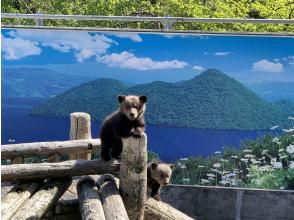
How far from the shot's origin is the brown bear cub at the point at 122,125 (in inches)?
281

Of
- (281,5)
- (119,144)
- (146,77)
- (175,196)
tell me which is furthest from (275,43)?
(281,5)

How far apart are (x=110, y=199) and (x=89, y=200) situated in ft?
0.73

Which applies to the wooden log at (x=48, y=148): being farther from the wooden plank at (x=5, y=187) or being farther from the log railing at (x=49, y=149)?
the wooden plank at (x=5, y=187)

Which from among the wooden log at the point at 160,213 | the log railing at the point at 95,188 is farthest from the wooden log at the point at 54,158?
the wooden log at the point at 160,213

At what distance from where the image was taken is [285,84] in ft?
31.9

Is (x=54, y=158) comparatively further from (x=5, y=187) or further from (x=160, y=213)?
(x=160, y=213)

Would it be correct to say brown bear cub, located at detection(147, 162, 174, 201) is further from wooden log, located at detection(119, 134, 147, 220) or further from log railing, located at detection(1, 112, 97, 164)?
log railing, located at detection(1, 112, 97, 164)

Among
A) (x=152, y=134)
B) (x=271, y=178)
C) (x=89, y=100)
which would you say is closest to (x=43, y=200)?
(x=152, y=134)

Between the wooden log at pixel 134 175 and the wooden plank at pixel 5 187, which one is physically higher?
the wooden log at pixel 134 175

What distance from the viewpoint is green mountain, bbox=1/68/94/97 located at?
10102 millimetres

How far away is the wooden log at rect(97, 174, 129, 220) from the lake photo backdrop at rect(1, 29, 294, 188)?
2.55 metres

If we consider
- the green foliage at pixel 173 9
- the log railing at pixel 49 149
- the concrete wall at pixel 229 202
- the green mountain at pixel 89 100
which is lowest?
the concrete wall at pixel 229 202

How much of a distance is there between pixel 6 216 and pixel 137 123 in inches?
76.7

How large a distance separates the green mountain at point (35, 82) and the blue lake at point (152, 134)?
13 cm
